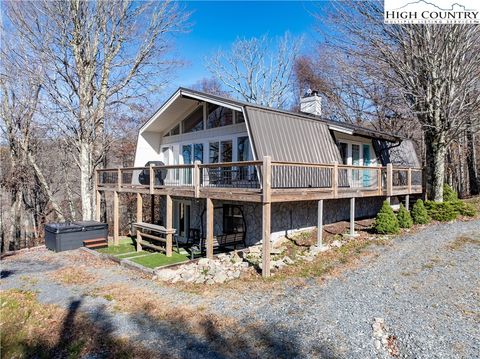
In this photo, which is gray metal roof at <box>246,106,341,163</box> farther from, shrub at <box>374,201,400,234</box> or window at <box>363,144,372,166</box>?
window at <box>363,144,372,166</box>

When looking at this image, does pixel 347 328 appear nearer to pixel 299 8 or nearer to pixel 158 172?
pixel 158 172

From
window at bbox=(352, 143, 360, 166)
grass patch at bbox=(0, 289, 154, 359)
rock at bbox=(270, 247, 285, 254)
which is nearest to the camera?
grass patch at bbox=(0, 289, 154, 359)

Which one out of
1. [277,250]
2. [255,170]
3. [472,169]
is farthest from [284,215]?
[472,169]

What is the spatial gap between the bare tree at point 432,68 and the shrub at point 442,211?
2.61ft

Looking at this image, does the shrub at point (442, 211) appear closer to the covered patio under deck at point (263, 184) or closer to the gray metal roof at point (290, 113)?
the covered patio under deck at point (263, 184)

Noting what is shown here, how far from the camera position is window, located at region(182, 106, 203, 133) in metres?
13.6

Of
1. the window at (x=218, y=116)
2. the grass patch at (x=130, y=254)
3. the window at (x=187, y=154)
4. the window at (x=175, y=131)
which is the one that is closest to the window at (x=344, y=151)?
the window at (x=218, y=116)

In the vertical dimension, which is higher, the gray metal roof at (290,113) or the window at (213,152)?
the gray metal roof at (290,113)

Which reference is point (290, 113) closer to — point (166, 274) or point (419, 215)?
point (419, 215)

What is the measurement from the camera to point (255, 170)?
9.38 m

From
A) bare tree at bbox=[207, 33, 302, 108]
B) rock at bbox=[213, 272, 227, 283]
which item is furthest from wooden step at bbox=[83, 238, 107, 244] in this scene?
bare tree at bbox=[207, 33, 302, 108]

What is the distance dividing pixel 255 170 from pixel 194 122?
561 centimetres

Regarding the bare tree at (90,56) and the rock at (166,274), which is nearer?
the rock at (166,274)

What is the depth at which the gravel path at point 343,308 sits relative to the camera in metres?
4.57
